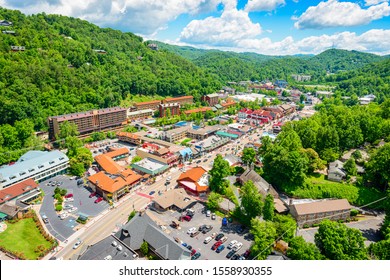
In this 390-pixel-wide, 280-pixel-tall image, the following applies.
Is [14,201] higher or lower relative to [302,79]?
lower

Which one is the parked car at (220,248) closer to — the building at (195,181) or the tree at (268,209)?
the tree at (268,209)

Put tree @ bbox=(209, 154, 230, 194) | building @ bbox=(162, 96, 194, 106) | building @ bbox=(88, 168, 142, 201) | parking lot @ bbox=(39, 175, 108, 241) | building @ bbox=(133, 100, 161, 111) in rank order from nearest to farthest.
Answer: parking lot @ bbox=(39, 175, 108, 241) < building @ bbox=(88, 168, 142, 201) < tree @ bbox=(209, 154, 230, 194) < building @ bbox=(133, 100, 161, 111) < building @ bbox=(162, 96, 194, 106)

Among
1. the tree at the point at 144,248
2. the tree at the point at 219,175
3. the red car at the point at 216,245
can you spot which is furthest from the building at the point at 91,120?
the red car at the point at 216,245

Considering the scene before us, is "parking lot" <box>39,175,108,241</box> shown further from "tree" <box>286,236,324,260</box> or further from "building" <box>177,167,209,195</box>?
"tree" <box>286,236,324,260</box>

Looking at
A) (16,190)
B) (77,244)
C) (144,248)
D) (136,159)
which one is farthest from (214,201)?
(16,190)

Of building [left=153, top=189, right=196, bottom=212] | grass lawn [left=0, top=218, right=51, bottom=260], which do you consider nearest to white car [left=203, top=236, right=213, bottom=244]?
building [left=153, top=189, right=196, bottom=212]

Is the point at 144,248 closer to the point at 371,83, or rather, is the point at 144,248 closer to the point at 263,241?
the point at 263,241
